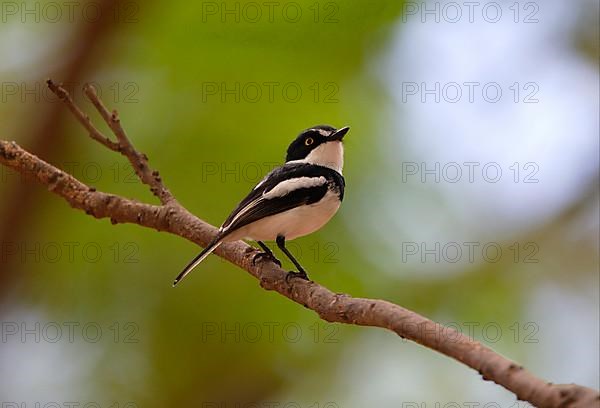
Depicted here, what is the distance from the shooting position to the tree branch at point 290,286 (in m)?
2.18

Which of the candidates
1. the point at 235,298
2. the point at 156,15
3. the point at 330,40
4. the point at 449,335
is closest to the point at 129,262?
the point at 235,298

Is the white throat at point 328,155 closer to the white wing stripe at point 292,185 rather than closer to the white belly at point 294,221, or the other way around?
the white wing stripe at point 292,185

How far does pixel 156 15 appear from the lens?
541 cm

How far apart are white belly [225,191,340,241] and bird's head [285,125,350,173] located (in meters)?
0.45

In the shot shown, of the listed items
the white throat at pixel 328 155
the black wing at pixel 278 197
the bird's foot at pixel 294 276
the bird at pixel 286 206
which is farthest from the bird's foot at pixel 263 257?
the white throat at pixel 328 155

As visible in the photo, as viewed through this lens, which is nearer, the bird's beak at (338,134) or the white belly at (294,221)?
the white belly at (294,221)

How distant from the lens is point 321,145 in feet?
16.5

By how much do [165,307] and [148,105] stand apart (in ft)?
4.27

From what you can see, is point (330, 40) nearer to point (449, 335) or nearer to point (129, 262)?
point (129, 262)

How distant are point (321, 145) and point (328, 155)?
3.0 inches

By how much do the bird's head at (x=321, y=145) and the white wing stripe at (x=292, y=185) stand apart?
1.04ft

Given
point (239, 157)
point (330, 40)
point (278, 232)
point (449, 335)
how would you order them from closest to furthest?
point (449, 335) < point (278, 232) < point (239, 157) < point (330, 40)

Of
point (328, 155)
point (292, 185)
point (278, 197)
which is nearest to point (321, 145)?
point (328, 155)

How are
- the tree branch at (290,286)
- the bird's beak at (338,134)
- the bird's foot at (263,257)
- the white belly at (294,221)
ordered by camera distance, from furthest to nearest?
1. the bird's beak at (338,134)
2. the white belly at (294,221)
3. the bird's foot at (263,257)
4. the tree branch at (290,286)
